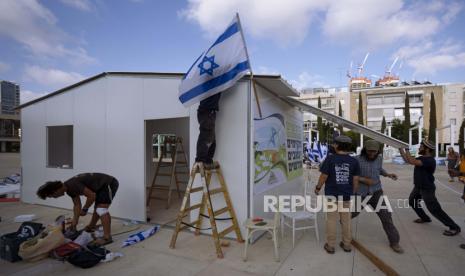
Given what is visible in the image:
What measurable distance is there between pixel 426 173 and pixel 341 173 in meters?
1.91

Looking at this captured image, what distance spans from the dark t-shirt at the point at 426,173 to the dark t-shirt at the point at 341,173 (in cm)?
153

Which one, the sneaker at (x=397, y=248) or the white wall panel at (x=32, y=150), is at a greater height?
the white wall panel at (x=32, y=150)

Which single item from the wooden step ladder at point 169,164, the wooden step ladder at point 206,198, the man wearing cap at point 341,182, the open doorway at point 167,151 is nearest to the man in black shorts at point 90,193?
the wooden step ladder at point 206,198

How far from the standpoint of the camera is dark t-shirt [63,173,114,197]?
175 inches

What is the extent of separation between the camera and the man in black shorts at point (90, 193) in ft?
14.1

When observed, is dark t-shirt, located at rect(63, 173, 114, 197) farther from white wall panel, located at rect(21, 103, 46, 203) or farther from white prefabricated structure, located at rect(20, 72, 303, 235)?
white wall panel, located at rect(21, 103, 46, 203)

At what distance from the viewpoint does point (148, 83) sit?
546 centimetres

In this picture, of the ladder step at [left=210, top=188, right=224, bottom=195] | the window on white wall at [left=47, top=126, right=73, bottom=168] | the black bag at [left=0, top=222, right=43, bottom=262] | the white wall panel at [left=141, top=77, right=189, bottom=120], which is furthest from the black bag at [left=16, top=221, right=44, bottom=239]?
the window on white wall at [left=47, top=126, right=73, bottom=168]

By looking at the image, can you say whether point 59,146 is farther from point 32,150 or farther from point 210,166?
point 210,166

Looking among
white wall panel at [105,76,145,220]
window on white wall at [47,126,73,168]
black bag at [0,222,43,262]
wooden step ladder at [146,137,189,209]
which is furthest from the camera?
window on white wall at [47,126,73,168]

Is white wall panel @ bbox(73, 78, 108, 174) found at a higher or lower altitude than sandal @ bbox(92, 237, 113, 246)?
higher

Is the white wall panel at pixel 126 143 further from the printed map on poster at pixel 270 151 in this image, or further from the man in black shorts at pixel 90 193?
the printed map on poster at pixel 270 151

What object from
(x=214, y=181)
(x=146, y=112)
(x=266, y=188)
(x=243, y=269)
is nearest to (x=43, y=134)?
(x=146, y=112)

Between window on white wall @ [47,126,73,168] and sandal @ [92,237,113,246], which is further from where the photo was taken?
window on white wall @ [47,126,73,168]
